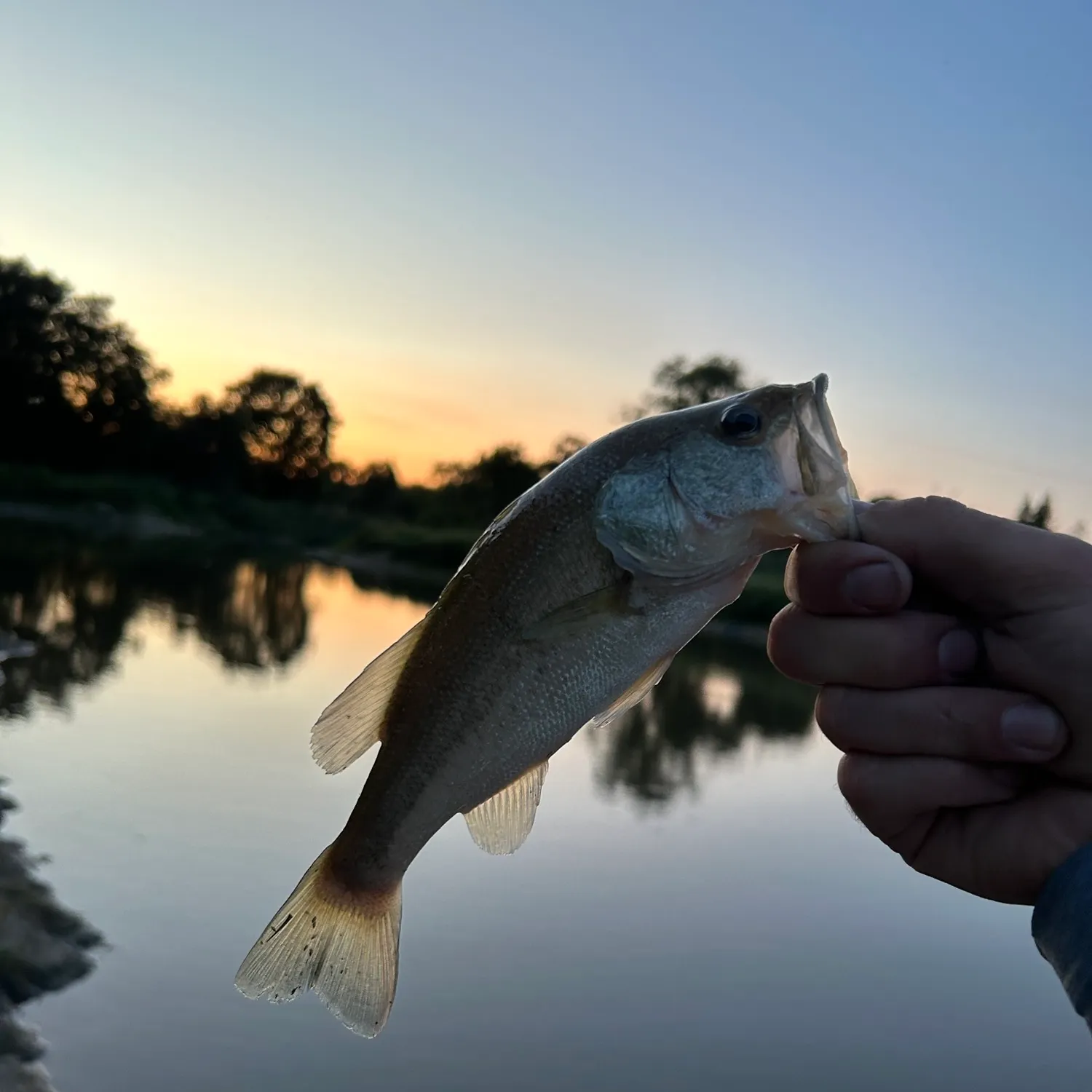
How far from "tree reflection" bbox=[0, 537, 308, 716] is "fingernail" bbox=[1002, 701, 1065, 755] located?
15.8m

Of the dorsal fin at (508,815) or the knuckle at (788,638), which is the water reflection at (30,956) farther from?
the knuckle at (788,638)

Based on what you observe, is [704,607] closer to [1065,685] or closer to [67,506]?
[1065,685]

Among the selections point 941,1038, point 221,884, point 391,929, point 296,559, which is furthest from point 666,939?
point 296,559

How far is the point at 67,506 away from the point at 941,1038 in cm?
5911

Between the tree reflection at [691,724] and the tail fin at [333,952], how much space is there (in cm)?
1062

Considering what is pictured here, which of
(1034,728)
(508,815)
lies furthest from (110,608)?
(1034,728)

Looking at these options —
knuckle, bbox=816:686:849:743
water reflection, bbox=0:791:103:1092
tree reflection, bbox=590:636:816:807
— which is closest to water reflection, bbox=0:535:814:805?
tree reflection, bbox=590:636:816:807

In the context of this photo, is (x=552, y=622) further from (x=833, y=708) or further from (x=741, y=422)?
(x=833, y=708)

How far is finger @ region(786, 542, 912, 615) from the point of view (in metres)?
1.91

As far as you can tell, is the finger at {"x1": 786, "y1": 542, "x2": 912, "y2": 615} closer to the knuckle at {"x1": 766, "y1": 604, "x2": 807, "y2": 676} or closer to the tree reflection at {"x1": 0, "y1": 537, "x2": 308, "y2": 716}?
the knuckle at {"x1": 766, "y1": 604, "x2": 807, "y2": 676}

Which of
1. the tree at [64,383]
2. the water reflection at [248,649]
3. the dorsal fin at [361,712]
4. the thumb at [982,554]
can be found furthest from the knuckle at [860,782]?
the tree at [64,383]

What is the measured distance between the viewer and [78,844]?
403 inches

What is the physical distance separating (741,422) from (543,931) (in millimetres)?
8790

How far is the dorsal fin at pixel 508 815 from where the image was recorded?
6.70 feet
